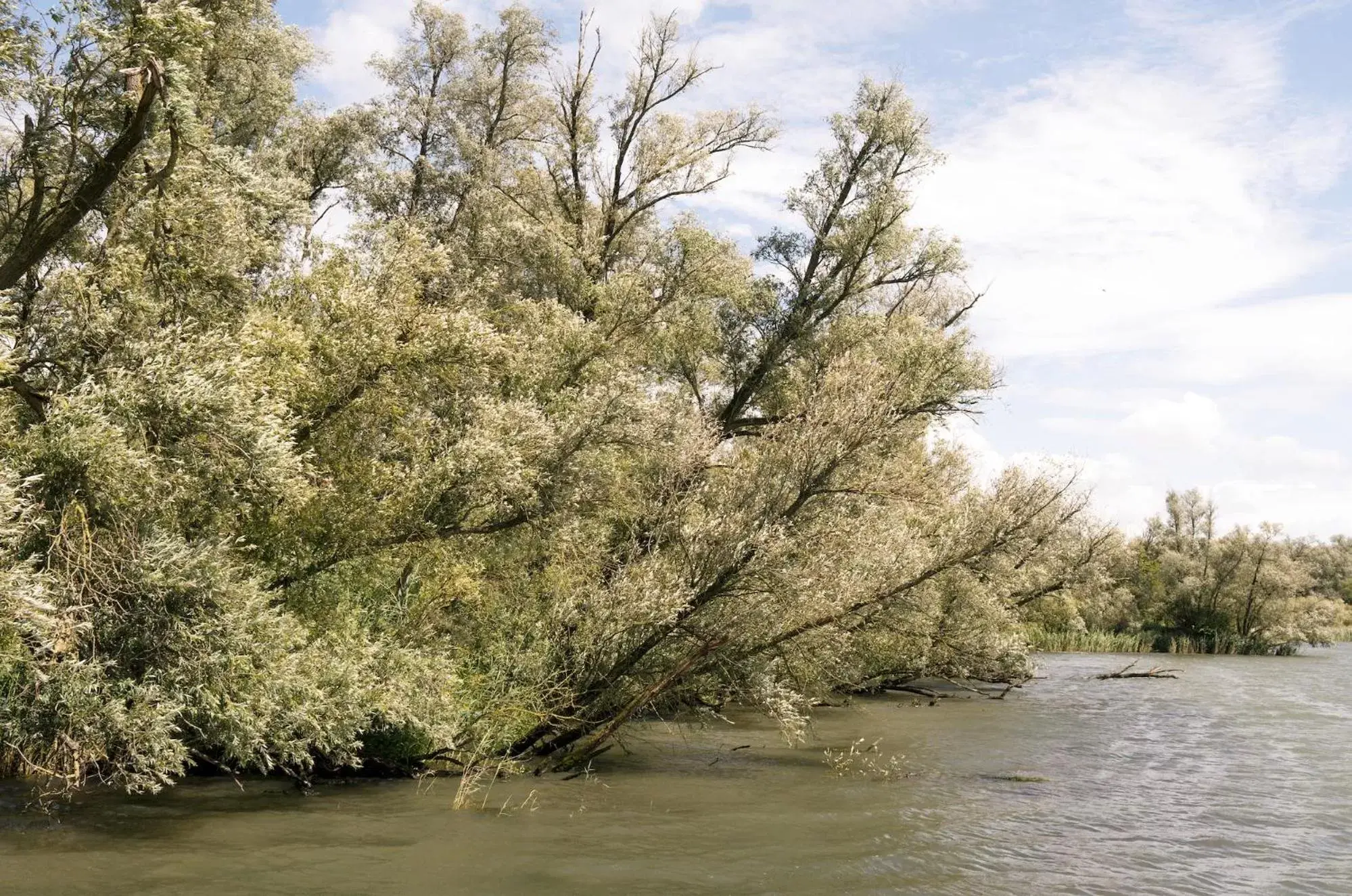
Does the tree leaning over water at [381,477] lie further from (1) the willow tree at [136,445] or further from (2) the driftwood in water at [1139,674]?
(2) the driftwood in water at [1139,674]

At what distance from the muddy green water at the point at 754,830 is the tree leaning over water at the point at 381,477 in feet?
3.12

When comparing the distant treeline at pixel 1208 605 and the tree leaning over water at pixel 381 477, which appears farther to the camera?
the distant treeline at pixel 1208 605

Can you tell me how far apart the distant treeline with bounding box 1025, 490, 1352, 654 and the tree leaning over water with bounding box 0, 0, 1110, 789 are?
31.3 meters

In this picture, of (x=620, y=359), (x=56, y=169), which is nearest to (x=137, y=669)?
(x=56, y=169)

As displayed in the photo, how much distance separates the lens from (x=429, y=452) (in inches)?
696

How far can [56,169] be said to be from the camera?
1523 cm

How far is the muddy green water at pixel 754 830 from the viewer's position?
1212 centimetres

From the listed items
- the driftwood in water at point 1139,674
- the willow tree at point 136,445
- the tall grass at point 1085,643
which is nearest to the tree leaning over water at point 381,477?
the willow tree at point 136,445

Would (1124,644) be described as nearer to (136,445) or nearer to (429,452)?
(429,452)

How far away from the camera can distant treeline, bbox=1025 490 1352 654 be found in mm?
57594

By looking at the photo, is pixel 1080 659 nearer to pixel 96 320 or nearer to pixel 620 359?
pixel 620 359

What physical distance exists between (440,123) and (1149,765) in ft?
95.1

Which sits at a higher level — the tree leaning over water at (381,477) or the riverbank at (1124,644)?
the tree leaning over water at (381,477)

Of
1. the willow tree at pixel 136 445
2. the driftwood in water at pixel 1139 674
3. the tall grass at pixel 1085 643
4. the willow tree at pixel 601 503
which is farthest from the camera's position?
the tall grass at pixel 1085 643
